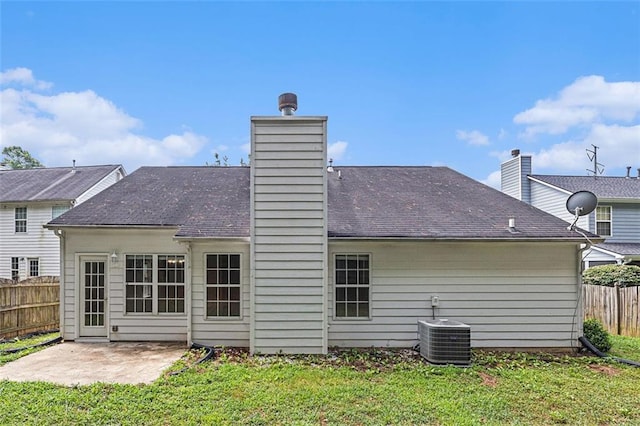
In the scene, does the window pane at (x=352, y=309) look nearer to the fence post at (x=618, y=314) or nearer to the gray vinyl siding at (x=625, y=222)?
the fence post at (x=618, y=314)

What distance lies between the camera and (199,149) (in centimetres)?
3266

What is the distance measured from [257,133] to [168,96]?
1119cm

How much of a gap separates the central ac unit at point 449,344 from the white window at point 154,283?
17.1 ft

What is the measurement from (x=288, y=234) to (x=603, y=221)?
14.7 m

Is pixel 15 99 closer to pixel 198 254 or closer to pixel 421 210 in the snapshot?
pixel 198 254

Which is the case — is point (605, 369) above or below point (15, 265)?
below

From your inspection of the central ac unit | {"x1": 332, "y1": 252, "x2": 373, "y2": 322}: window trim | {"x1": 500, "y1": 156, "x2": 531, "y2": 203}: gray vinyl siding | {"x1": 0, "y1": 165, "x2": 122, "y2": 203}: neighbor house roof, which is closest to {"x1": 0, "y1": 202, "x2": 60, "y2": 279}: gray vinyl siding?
{"x1": 0, "y1": 165, "x2": 122, "y2": 203}: neighbor house roof

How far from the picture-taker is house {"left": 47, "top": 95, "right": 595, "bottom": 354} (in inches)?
259

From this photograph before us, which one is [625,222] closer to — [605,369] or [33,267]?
[605,369]

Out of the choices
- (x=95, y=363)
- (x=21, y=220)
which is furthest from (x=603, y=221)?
(x=21, y=220)

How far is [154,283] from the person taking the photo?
7734 millimetres

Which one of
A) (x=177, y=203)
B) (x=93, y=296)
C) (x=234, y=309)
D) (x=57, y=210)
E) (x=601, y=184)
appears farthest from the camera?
(x=57, y=210)

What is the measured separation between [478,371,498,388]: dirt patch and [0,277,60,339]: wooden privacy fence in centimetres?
1033

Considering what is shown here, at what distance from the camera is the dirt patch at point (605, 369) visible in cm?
592
